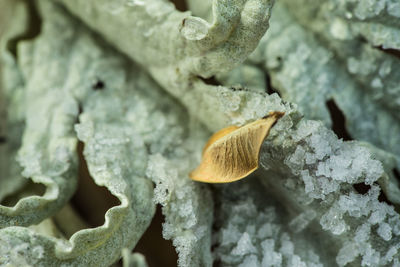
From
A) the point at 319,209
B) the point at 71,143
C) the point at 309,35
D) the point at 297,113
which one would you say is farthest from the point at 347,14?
the point at 71,143

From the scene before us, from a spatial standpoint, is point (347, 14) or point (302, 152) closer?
point (302, 152)

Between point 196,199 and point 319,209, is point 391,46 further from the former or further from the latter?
point 196,199

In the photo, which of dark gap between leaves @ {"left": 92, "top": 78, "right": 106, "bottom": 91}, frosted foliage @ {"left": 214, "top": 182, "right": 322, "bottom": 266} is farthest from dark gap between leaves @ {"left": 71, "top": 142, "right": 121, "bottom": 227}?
frosted foliage @ {"left": 214, "top": 182, "right": 322, "bottom": 266}

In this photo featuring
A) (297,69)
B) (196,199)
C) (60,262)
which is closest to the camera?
(60,262)

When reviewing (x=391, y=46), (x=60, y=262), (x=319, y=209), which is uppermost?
(x=391, y=46)

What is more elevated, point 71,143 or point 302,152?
point 302,152
